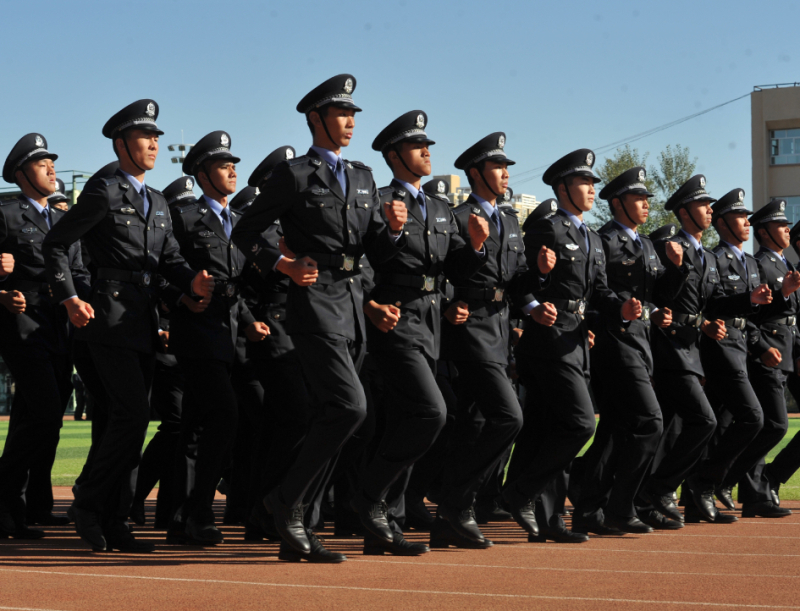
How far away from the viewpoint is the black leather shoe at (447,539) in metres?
7.05

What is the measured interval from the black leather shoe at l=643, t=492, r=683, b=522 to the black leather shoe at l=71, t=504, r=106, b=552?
3837 millimetres

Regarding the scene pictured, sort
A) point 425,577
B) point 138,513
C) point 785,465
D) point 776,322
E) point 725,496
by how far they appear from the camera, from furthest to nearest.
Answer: point 785,465 < point 776,322 < point 725,496 < point 138,513 < point 425,577

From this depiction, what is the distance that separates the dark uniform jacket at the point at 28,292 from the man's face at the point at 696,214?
4514 millimetres

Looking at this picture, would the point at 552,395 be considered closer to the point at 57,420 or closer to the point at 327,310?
the point at 327,310

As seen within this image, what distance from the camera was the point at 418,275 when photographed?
22.2ft

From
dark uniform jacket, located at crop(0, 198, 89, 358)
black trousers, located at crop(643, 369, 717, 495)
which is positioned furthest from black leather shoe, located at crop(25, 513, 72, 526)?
black trousers, located at crop(643, 369, 717, 495)

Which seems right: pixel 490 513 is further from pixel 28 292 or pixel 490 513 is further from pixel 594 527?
pixel 28 292

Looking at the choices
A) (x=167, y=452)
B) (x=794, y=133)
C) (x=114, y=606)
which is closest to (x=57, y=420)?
(x=167, y=452)

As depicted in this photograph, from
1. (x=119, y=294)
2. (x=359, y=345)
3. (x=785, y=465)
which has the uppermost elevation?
(x=119, y=294)

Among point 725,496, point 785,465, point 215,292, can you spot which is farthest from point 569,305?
point 785,465

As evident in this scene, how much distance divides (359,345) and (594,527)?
2.40 meters

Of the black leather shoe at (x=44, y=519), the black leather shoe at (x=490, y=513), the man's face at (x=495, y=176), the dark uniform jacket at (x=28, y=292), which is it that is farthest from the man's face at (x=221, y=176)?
the black leather shoe at (x=490, y=513)

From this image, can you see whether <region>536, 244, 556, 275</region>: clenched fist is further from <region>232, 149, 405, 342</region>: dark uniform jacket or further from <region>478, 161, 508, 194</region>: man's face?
<region>232, 149, 405, 342</region>: dark uniform jacket

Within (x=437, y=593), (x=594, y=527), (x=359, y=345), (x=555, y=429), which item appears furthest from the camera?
(x=594, y=527)
